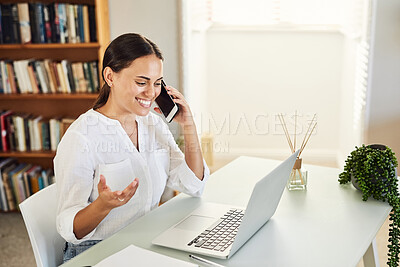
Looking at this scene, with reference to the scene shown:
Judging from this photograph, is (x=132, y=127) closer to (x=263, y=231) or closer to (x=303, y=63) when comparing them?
(x=263, y=231)

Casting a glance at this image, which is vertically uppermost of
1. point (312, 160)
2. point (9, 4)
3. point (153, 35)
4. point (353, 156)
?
point (9, 4)

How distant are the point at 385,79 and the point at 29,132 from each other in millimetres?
2297

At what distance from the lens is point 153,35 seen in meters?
3.26

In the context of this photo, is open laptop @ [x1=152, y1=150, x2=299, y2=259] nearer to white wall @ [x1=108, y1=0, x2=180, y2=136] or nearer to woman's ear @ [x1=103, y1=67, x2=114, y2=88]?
woman's ear @ [x1=103, y1=67, x2=114, y2=88]

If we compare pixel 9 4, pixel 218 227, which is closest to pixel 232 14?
pixel 9 4

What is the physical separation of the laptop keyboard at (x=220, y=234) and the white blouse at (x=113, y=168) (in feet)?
0.74

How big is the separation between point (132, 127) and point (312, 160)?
3048 mm

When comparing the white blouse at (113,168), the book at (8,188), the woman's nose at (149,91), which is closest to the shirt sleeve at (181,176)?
the white blouse at (113,168)

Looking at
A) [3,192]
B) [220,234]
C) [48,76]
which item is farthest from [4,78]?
[220,234]

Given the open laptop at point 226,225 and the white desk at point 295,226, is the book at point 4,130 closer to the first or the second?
the white desk at point 295,226

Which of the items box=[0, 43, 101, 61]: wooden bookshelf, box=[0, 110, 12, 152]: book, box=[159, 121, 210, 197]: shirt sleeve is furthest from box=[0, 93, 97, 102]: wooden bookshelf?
box=[159, 121, 210, 197]: shirt sleeve

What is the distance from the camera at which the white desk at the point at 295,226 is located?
1331 millimetres

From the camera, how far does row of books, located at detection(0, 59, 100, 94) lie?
125 inches

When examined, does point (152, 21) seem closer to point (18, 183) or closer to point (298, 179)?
point (18, 183)
